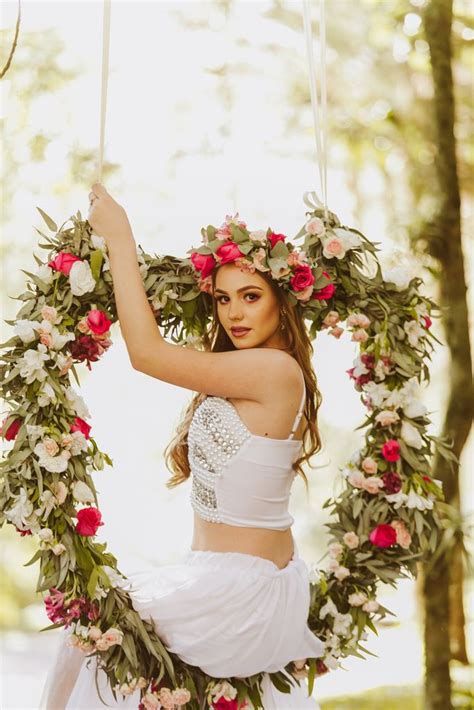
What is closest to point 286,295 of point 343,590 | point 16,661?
point 343,590

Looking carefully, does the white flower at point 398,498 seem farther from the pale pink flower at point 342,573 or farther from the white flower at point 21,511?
the white flower at point 21,511

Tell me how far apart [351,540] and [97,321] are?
3.49 feet

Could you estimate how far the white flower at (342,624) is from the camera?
291 centimetres

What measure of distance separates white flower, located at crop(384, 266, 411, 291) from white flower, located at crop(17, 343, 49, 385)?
43.5 inches

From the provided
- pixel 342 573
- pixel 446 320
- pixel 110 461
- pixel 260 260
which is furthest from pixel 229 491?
pixel 446 320

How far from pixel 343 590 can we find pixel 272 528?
430 millimetres

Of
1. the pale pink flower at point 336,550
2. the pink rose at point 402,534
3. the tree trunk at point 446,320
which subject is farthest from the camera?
the tree trunk at point 446,320

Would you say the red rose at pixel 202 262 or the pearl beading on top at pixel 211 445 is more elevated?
the red rose at pixel 202 262

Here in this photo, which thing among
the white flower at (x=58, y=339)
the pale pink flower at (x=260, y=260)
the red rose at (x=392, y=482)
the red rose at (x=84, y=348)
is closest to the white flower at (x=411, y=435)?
the red rose at (x=392, y=482)

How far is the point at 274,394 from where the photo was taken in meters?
2.68

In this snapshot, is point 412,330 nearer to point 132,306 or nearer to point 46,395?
point 132,306

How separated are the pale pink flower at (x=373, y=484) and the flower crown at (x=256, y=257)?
0.61m

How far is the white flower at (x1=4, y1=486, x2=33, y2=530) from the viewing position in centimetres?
241

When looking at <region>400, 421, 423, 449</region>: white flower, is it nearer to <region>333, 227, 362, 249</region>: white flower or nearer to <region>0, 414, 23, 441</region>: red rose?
<region>333, 227, 362, 249</region>: white flower
